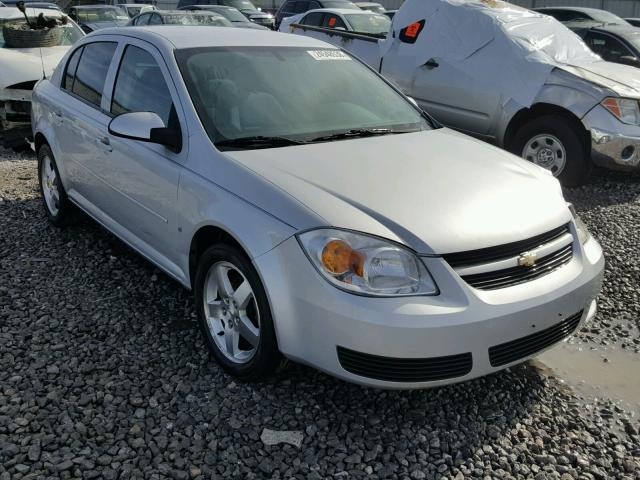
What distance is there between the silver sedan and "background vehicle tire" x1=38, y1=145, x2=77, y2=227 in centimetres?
76

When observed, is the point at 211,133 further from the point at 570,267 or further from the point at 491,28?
the point at 491,28

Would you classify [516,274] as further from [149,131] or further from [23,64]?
[23,64]

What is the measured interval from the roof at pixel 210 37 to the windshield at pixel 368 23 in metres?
7.75

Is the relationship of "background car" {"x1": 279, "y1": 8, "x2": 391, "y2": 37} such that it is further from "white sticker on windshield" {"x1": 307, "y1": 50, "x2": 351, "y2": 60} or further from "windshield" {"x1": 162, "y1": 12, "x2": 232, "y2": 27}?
"white sticker on windshield" {"x1": 307, "y1": 50, "x2": 351, "y2": 60}

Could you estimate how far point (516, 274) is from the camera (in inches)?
108

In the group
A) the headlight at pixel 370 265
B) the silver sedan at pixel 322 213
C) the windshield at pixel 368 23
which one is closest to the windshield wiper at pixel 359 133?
the silver sedan at pixel 322 213

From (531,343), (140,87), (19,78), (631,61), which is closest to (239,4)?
(19,78)

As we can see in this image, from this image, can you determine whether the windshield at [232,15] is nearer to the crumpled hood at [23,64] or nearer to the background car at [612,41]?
the crumpled hood at [23,64]

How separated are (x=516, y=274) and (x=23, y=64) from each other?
7.58 metres

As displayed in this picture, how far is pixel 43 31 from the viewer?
8.98 m

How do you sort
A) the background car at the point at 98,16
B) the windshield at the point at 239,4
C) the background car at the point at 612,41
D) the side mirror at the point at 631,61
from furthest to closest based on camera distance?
the windshield at the point at 239,4 < the background car at the point at 98,16 < the background car at the point at 612,41 < the side mirror at the point at 631,61

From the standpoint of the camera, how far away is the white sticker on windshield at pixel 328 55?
13.3ft

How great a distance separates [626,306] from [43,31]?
8.35 metres

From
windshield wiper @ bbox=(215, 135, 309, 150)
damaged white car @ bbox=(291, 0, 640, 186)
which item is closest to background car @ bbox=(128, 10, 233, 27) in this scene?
damaged white car @ bbox=(291, 0, 640, 186)
